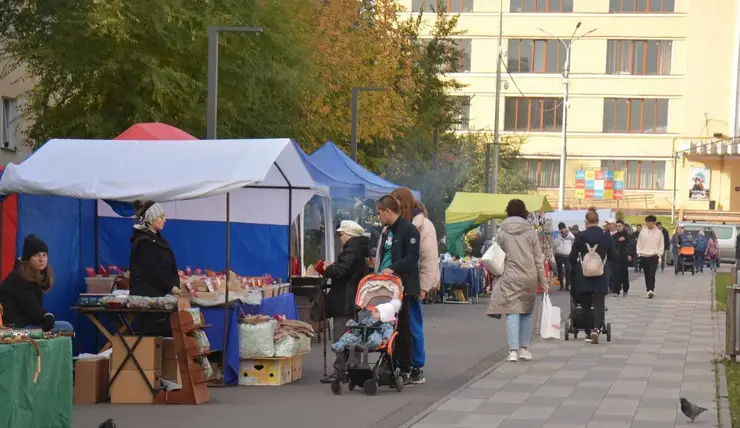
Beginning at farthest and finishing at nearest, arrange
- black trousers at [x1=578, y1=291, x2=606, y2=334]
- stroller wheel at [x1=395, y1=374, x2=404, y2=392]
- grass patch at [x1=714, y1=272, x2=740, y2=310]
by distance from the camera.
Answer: grass patch at [x1=714, y1=272, x2=740, y2=310]
black trousers at [x1=578, y1=291, x2=606, y2=334]
stroller wheel at [x1=395, y1=374, x2=404, y2=392]

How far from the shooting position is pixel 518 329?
55.9 feet

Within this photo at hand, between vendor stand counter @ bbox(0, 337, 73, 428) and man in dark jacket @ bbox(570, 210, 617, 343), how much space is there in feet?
34.4

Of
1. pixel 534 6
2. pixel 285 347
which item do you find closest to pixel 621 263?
pixel 285 347

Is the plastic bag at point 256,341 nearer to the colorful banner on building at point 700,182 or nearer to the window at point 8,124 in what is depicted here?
the window at point 8,124

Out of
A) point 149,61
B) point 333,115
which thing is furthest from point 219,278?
point 333,115

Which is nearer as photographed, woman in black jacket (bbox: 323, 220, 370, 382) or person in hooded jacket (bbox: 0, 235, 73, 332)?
person in hooded jacket (bbox: 0, 235, 73, 332)

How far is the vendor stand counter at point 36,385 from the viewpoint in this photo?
9.11 meters

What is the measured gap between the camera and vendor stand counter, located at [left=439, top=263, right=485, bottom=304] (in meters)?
30.9

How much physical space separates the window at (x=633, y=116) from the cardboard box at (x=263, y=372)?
67.8 m

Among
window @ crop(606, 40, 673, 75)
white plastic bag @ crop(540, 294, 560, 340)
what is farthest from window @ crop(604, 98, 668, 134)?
white plastic bag @ crop(540, 294, 560, 340)

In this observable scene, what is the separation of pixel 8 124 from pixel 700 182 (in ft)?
164

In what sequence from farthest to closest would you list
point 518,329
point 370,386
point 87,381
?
point 518,329 < point 370,386 < point 87,381

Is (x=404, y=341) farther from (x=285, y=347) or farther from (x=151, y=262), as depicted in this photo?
(x=151, y=262)

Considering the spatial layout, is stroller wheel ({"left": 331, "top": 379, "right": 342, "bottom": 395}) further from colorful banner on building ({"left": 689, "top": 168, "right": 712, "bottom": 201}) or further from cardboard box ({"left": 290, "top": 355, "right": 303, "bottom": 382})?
colorful banner on building ({"left": 689, "top": 168, "right": 712, "bottom": 201})
